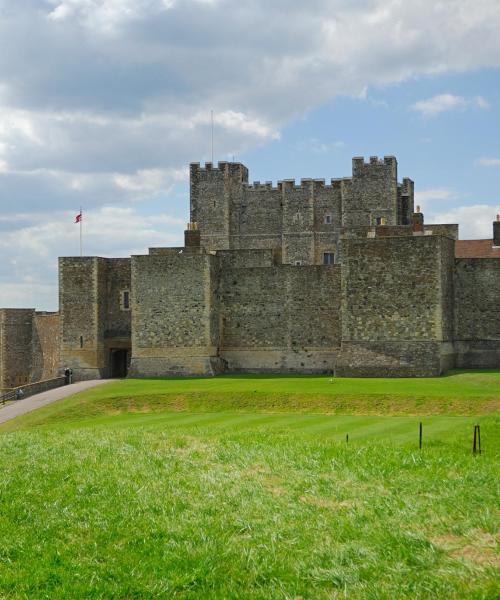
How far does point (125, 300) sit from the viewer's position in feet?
165

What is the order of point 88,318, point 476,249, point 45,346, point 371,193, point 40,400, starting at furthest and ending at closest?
point 371,193 < point 45,346 < point 476,249 < point 88,318 < point 40,400

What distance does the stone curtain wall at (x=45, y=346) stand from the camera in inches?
2170

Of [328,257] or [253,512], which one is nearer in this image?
[253,512]

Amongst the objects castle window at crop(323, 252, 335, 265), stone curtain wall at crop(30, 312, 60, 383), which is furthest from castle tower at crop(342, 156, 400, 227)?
stone curtain wall at crop(30, 312, 60, 383)

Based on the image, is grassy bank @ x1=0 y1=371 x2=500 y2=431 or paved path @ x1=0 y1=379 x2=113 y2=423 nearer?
grassy bank @ x1=0 y1=371 x2=500 y2=431

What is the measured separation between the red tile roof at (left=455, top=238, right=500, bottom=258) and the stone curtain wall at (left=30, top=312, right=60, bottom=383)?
24.2m

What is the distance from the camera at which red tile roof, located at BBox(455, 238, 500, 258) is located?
49.8 metres

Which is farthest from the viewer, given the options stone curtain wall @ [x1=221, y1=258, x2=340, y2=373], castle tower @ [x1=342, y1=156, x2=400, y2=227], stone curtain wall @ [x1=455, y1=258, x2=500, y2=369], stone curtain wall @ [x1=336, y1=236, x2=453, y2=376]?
castle tower @ [x1=342, y1=156, x2=400, y2=227]

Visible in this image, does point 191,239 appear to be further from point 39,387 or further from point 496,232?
point 496,232

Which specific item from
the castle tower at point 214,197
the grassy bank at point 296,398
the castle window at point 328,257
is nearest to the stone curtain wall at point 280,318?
the grassy bank at point 296,398

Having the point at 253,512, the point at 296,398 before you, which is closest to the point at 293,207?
the point at 296,398

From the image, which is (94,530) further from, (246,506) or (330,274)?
(330,274)

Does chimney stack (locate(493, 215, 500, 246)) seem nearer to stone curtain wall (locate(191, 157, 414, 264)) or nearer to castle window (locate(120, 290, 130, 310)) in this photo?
stone curtain wall (locate(191, 157, 414, 264))

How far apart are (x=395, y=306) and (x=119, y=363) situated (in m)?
17.8
